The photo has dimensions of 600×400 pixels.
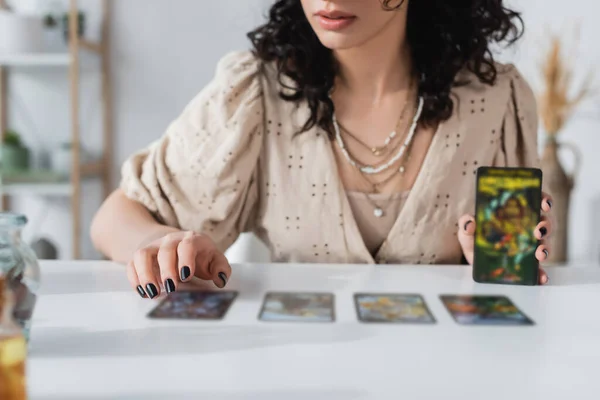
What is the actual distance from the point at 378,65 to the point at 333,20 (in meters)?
0.26

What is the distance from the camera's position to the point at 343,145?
1.13m

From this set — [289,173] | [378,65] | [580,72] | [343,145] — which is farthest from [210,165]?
[580,72]

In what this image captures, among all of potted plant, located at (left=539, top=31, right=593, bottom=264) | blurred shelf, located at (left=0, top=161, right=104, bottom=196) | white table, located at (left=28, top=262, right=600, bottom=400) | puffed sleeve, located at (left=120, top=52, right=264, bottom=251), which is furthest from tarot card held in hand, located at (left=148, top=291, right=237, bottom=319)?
blurred shelf, located at (left=0, top=161, right=104, bottom=196)

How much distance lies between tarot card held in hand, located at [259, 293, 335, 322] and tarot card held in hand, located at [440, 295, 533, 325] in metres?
0.14

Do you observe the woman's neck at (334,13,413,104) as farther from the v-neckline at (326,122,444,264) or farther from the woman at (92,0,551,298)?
the v-neckline at (326,122,444,264)

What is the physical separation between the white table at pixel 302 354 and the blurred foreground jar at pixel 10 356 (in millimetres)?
63

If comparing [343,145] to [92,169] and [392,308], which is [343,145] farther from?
[92,169]

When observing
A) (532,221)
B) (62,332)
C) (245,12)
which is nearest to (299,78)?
(532,221)

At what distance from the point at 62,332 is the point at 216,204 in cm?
51

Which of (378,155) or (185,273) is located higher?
(378,155)

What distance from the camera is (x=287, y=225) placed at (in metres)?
1.11

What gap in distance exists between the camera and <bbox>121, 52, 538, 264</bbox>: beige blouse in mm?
1077

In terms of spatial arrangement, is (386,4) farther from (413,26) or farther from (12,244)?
(12,244)

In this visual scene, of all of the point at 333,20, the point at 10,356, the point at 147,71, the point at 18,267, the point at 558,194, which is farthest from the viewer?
the point at 147,71
